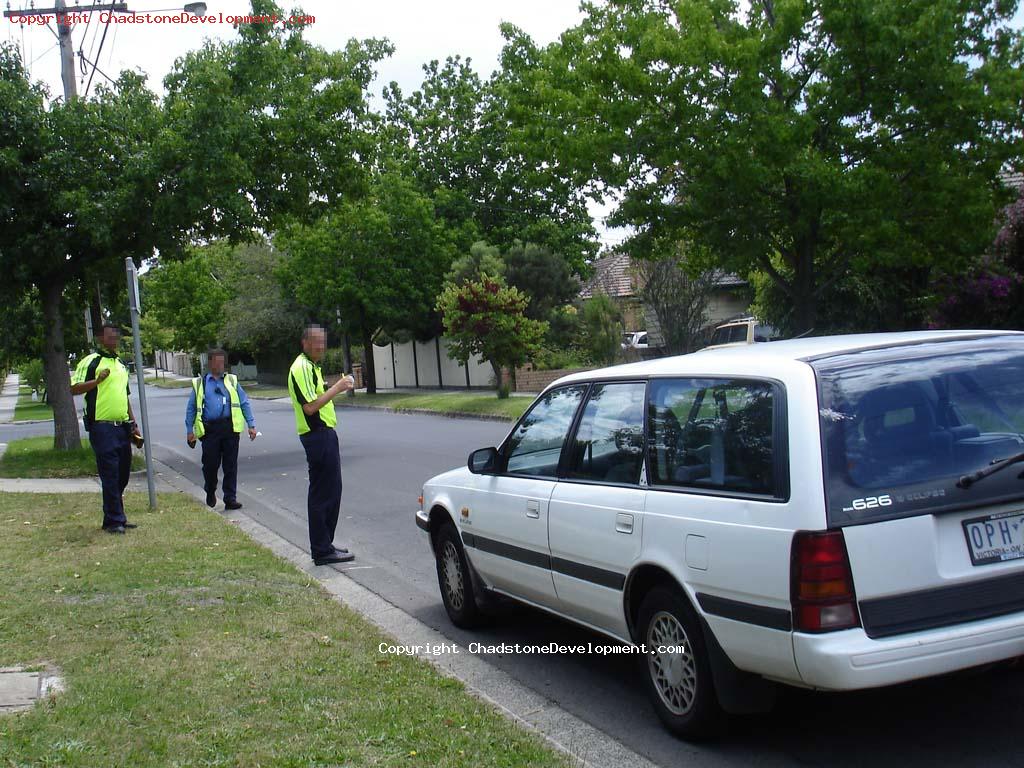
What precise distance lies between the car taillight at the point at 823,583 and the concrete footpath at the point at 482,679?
3.37 feet

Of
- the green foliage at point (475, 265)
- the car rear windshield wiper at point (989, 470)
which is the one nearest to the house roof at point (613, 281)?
the green foliage at point (475, 265)

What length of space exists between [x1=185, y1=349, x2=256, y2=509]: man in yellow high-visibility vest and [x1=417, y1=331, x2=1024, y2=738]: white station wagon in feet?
24.1

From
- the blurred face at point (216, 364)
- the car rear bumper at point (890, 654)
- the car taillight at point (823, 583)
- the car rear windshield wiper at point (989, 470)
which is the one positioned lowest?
the car rear bumper at point (890, 654)

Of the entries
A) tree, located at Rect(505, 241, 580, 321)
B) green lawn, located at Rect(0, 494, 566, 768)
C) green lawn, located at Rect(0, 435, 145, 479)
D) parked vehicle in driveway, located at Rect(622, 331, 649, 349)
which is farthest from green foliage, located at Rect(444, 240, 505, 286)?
green lawn, located at Rect(0, 494, 566, 768)

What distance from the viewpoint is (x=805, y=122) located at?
15547 mm

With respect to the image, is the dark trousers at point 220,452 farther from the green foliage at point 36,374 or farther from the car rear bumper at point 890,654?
the green foliage at point 36,374

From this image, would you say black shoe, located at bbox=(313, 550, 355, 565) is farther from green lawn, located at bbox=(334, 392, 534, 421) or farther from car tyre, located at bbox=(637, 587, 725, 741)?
green lawn, located at bbox=(334, 392, 534, 421)

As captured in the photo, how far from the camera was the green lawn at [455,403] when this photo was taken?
84.3ft

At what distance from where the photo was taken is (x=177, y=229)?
56.8 feet

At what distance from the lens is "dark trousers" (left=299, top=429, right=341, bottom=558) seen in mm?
8234

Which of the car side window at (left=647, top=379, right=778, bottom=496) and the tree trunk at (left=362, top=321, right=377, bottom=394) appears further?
Result: the tree trunk at (left=362, top=321, right=377, bottom=394)

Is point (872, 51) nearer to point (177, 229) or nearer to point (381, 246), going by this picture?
point (177, 229)

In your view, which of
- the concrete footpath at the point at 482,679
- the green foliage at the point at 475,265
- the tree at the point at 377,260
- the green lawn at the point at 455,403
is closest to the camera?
the concrete footpath at the point at 482,679

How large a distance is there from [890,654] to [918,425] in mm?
883
